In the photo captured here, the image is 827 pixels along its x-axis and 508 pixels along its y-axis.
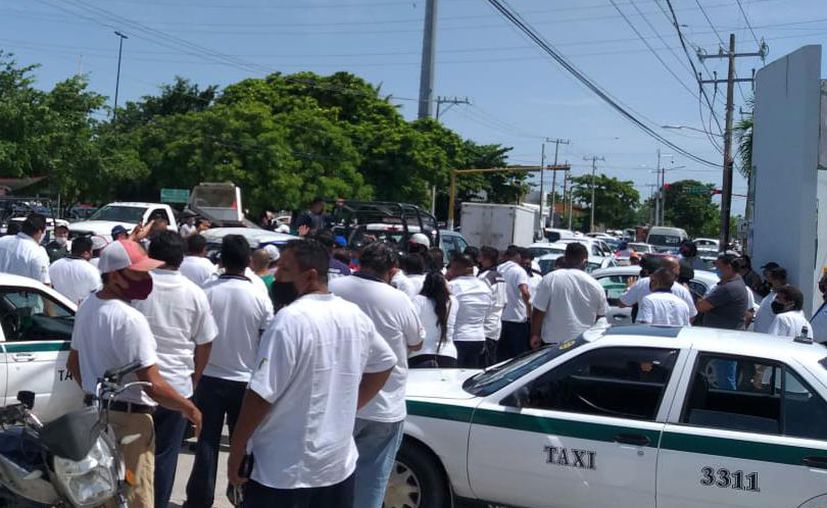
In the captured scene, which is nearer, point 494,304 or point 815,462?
point 815,462

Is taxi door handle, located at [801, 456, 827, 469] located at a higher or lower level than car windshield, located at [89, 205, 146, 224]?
lower

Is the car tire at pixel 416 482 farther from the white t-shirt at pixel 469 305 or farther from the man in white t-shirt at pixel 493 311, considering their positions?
the man in white t-shirt at pixel 493 311

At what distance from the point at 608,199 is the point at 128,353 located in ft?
339

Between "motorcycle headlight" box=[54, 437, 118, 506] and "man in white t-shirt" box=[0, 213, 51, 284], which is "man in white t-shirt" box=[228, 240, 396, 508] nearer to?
"motorcycle headlight" box=[54, 437, 118, 506]

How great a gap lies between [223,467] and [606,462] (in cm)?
323

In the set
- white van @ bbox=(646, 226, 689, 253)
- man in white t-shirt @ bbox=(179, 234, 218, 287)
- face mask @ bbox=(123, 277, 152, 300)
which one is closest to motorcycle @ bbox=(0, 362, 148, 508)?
face mask @ bbox=(123, 277, 152, 300)

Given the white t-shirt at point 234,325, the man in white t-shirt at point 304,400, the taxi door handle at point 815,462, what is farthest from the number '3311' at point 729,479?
the white t-shirt at point 234,325

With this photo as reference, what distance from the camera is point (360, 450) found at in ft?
14.4

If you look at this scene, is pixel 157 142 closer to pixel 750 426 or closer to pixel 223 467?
pixel 223 467

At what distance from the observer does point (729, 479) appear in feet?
15.5

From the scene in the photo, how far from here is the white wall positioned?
44.2 feet

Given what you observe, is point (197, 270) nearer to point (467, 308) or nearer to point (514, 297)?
point (467, 308)

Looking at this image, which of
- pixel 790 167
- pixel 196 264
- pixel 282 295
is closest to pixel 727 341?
pixel 282 295

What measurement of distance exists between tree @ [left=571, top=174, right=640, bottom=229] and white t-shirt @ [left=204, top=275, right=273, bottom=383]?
332ft
